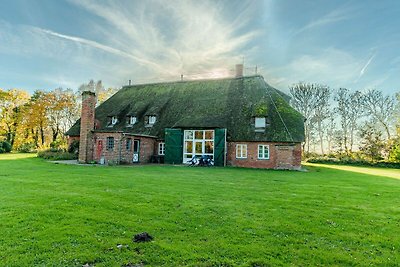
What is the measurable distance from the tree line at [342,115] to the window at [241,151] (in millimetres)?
18389

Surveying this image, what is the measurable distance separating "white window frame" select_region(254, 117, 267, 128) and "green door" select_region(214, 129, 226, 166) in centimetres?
278

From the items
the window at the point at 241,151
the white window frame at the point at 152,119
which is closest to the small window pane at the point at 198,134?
the window at the point at 241,151

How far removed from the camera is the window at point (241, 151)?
23.8 metres

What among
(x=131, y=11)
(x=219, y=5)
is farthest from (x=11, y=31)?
(x=219, y=5)

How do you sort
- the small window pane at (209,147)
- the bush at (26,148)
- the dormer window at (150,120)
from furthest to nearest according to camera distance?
the bush at (26,148)
the dormer window at (150,120)
the small window pane at (209,147)

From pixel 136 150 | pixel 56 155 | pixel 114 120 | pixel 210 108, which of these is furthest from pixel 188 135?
pixel 56 155

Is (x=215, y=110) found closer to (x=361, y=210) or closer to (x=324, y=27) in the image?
(x=324, y=27)

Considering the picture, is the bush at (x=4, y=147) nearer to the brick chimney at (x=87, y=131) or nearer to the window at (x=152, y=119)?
the brick chimney at (x=87, y=131)

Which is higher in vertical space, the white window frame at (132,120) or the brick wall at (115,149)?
the white window frame at (132,120)

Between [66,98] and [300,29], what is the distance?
114 feet

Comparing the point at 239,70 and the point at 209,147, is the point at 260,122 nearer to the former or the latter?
the point at 209,147

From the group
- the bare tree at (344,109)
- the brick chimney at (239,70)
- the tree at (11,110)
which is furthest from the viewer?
the bare tree at (344,109)

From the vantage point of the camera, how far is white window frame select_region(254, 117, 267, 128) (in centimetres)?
2392

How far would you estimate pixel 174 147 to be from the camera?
25297mm
